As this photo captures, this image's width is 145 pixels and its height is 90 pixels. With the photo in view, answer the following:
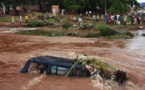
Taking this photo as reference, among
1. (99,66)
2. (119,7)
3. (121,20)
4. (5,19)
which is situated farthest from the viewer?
(119,7)

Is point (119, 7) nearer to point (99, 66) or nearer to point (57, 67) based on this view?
point (99, 66)

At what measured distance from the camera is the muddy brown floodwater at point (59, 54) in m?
9.02

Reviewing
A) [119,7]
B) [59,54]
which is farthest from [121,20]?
[59,54]

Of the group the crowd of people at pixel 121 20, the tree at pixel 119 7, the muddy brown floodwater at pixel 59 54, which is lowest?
the muddy brown floodwater at pixel 59 54

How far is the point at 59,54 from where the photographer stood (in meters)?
14.3

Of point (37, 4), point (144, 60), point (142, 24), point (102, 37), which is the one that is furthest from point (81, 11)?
point (144, 60)

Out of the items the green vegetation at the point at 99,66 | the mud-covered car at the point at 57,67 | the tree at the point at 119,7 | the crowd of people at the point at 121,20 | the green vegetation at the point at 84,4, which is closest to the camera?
the mud-covered car at the point at 57,67

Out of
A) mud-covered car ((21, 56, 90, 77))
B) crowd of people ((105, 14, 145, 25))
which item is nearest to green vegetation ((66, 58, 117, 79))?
mud-covered car ((21, 56, 90, 77))

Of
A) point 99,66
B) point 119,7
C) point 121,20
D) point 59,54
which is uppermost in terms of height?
point 119,7

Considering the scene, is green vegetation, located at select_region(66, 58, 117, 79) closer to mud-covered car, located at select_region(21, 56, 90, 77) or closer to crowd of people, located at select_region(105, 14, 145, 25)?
mud-covered car, located at select_region(21, 56, 90, 77)

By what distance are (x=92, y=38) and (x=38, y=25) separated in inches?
335

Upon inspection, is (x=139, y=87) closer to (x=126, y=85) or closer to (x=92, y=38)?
(x=126, y=85)

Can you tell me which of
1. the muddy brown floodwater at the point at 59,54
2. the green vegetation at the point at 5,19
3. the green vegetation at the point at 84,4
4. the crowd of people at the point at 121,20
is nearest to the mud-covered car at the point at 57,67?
the muddy brown floodwater at the point at 59,54

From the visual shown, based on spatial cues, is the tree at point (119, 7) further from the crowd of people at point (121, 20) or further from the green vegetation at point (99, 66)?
the green vegetation at point (99, 66)
